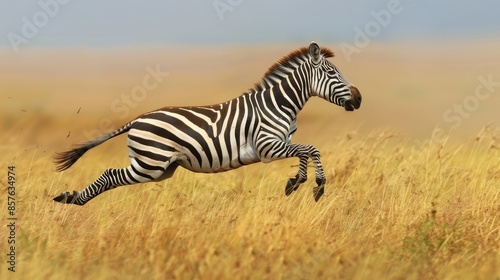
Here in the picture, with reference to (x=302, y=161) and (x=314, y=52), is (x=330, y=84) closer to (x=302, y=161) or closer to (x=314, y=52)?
(x=314, y=52)

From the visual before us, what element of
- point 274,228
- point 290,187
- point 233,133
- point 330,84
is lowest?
point 274,228

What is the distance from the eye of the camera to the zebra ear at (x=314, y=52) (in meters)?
11.7

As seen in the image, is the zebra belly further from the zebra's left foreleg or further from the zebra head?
the zebra head

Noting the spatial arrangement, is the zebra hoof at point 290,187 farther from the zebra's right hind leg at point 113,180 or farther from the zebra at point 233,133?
the zebra's right hind leg at point 113,180

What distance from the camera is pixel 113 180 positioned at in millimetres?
11562

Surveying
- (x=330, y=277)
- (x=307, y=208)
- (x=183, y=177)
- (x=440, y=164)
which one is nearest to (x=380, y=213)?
(x=307, y=208)

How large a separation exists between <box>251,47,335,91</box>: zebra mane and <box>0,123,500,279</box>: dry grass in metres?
1.65

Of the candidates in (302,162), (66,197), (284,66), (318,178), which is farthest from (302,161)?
(66,197)

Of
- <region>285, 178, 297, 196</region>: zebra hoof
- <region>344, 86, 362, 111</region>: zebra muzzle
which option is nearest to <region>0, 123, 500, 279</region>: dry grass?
<region>285, 178, 297, 196</region>: zebra hoof

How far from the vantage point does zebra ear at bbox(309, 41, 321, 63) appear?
11742 millimetres

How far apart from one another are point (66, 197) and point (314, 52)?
13.5 feet

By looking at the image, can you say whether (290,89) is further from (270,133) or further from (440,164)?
(440,164)

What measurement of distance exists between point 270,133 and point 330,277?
3.97 meters

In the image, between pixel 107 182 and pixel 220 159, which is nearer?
pixel 220 159
